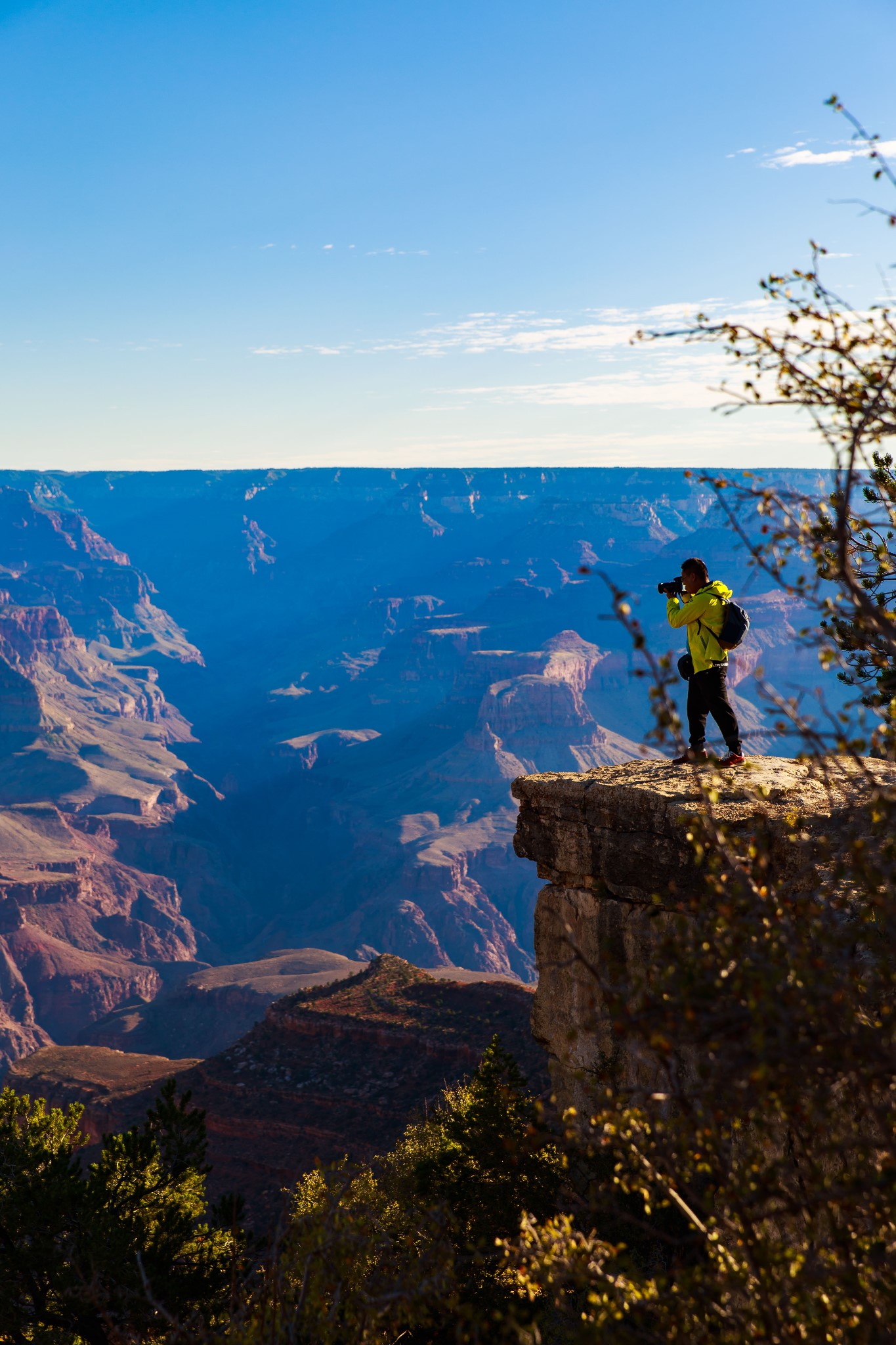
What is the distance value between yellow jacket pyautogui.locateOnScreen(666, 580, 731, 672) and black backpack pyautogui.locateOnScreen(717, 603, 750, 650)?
5 cm

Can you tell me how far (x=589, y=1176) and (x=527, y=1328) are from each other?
7.33 metres

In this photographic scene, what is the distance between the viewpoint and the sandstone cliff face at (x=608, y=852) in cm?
1214

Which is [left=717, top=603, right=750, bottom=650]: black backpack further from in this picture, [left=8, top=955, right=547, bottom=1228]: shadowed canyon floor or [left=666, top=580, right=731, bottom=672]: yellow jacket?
[left=8, top=955, right=547, bottom=1228]: shadowed canyon floor

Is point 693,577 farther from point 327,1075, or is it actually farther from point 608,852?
point 327,1075

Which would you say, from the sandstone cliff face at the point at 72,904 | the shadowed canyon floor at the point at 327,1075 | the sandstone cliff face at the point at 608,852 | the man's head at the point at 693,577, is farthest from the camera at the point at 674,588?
the sandstone cliff face at the point at 72,904

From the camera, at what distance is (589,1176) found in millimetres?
13852

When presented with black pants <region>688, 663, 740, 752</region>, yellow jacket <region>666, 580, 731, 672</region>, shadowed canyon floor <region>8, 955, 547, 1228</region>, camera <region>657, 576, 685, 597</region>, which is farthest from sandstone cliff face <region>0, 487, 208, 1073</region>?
camera <region>657, 576, 685, 597</region>

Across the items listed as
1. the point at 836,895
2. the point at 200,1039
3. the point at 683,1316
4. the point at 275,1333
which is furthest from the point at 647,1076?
the point at 200,1039

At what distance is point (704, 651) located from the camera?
13.6 meters

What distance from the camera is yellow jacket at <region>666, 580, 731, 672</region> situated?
13055 millimetres

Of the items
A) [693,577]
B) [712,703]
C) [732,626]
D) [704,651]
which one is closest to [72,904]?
[712,703]

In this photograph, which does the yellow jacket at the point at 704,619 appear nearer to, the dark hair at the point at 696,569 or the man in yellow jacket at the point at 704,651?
the man in yellow jacket at the point at 704,651

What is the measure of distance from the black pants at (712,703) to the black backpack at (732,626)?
Result: 1.78 feet

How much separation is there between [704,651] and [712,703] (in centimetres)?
82
